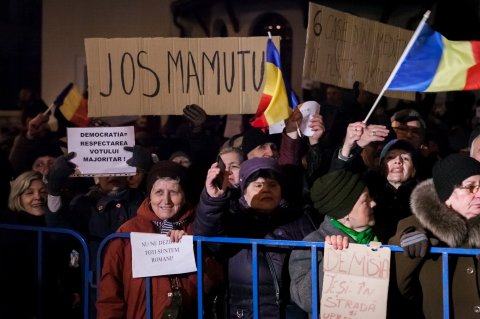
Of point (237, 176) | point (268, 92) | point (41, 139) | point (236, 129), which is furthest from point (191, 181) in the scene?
point (236, 129)

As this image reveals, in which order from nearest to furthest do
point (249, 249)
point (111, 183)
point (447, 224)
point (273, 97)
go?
point (447, 224), point (249, 249), point (273, 97), point (111, 183)

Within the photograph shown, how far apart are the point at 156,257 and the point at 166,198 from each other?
0.34m

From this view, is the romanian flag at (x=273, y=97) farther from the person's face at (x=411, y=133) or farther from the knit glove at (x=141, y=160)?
the person's face at (x=411, y=133)

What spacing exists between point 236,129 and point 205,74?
9.71 feet

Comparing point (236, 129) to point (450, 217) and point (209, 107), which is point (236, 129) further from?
point (450, 217)

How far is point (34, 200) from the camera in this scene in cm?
602

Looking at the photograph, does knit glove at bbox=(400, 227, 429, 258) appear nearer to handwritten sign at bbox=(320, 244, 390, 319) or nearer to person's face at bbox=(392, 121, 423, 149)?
handwritten sign at bbox=(320, 244, 390, 319)

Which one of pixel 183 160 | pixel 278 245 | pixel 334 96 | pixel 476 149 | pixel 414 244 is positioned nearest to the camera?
pixel 414 244

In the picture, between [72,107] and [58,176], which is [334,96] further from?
[58,176]

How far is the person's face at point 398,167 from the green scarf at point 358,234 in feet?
3.58

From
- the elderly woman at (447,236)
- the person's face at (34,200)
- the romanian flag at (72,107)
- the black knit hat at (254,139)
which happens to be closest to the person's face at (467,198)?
the elderly woman at (447,236)

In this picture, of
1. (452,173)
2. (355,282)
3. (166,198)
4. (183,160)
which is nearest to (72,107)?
(183,160)

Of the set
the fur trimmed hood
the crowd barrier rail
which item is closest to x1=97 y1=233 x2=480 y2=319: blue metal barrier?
the crowd barrier rail

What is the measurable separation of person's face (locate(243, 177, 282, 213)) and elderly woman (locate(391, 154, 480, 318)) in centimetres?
81
